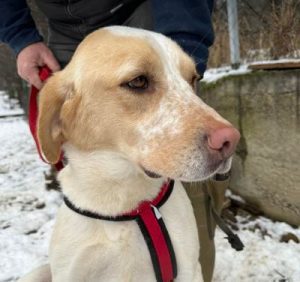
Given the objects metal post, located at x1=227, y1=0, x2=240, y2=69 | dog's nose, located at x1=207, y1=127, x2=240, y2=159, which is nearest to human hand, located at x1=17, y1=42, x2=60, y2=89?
dog's nose, located at x1=207, y1=127, x2=240, y2=159

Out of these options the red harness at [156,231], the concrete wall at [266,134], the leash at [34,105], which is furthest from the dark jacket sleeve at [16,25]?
the concrete wall at [266,134]

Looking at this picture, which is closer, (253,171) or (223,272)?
(223,272)

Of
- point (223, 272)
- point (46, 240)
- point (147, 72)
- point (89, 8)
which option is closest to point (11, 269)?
point (46, 240)

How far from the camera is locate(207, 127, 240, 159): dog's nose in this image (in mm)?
1610

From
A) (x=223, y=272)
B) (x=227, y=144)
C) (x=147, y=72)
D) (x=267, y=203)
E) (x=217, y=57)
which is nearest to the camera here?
(x=227, y=144)

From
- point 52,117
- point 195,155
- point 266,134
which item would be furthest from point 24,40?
point 266,134

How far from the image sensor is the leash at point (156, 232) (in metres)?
2.04

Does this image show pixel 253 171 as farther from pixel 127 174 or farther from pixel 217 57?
pixel 127 174

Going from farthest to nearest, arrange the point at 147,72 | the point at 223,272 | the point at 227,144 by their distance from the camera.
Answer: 1. the point at 223,272
2. the point at 147,72
3. the point at 227,144

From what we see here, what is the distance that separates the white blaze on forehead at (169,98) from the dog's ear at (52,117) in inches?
13.1

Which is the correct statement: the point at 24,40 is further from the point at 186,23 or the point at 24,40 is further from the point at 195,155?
the point at 195,155

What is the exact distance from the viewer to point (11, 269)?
360 cm

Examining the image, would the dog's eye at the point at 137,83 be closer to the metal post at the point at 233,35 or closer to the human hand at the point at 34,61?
the human hand at the point at 34,61

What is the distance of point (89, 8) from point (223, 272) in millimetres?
2076
